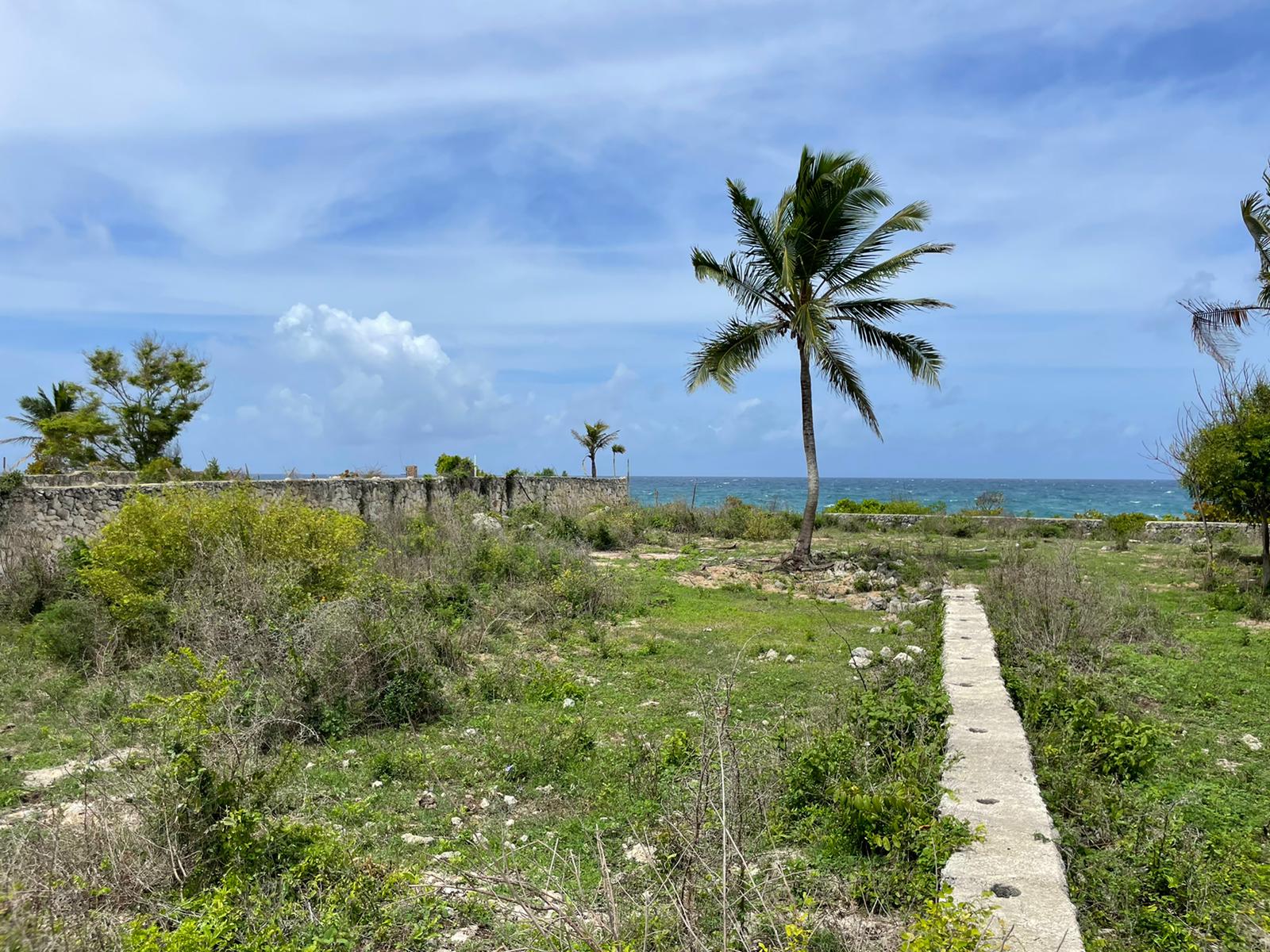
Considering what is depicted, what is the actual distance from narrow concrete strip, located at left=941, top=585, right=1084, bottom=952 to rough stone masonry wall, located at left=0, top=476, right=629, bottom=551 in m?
7.76

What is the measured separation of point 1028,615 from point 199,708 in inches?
315

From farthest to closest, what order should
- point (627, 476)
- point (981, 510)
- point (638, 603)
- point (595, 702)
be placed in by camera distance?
point (627, 476) → point (981, 510) → point (638, 603) → point (595, 702)

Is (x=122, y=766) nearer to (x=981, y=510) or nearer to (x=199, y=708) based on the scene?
(x=199, y=708)

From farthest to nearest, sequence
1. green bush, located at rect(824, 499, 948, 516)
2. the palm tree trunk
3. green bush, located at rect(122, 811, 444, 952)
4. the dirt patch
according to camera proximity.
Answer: green bush, located at rect(824, 499, 948, 516) < the palm tree trunk < the dirt patch < green bush, located at rect(122, 811, 444, 952)

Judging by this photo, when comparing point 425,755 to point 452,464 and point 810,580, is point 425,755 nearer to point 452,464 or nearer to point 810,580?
point 810,580

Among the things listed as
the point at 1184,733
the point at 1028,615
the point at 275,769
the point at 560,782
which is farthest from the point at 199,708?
the point at 1028,615

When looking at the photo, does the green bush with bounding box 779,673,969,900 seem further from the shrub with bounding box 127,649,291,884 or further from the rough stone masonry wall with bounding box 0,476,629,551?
the rough stone masonry wall with bounding box 0,476,629,551

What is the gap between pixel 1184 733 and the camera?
19.5 feet

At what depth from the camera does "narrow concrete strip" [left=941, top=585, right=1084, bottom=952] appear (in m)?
3.28

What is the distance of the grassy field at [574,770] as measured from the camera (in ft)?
10.9

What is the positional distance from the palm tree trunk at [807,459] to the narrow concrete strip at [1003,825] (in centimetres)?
913

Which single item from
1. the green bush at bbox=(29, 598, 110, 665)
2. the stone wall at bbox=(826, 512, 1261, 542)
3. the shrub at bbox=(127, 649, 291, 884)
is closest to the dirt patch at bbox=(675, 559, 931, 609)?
the green bush at bbox=(29, 598, 110, 665)

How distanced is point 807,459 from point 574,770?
12.0 m

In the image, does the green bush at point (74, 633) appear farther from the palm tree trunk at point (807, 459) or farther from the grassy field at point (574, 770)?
the palm tree trunk at point (807, 459)
